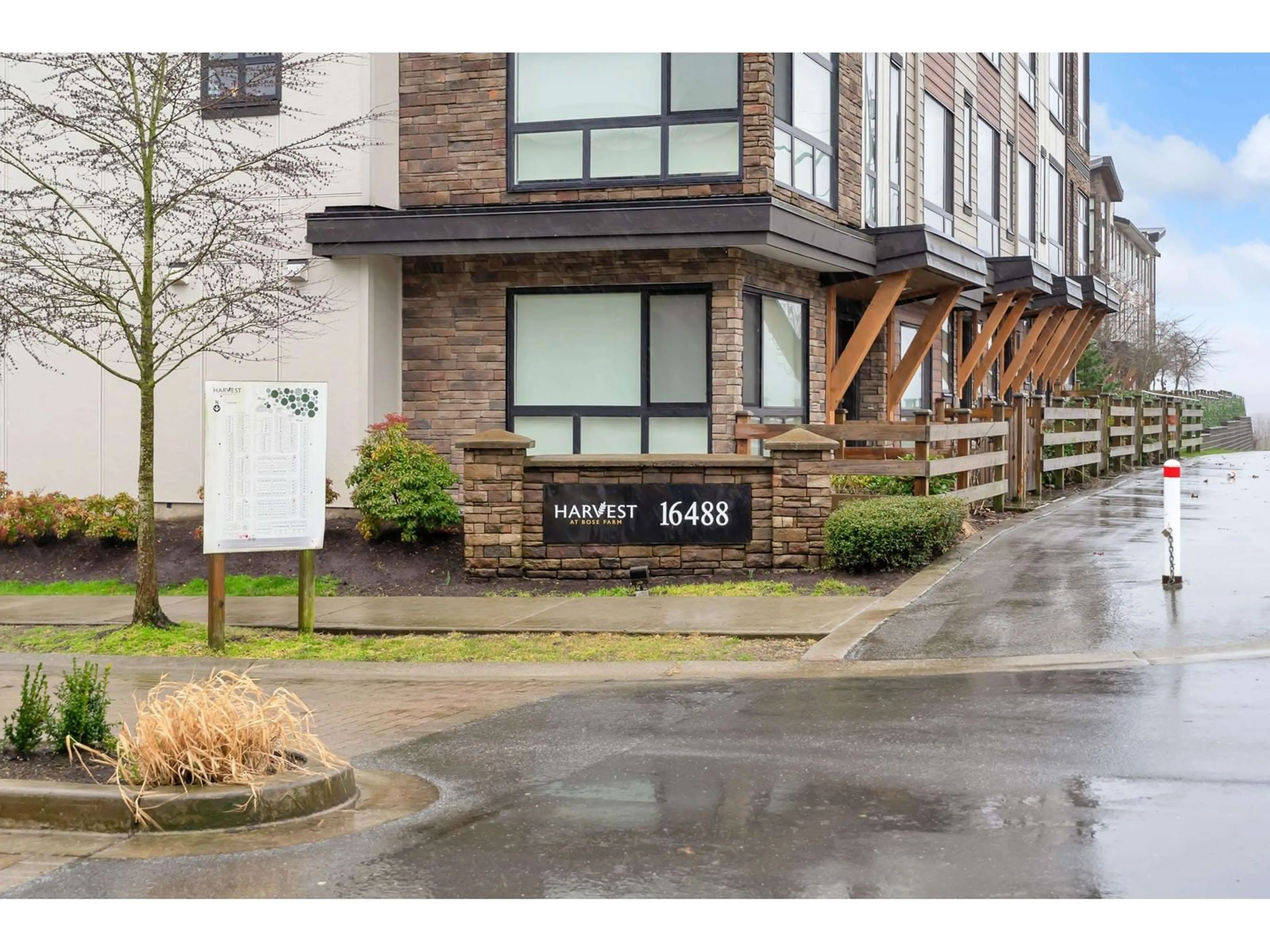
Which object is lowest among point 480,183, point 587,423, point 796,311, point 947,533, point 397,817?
point 397,817

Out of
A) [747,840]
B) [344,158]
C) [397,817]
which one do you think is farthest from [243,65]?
[747,840]

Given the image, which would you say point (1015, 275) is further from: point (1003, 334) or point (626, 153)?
point (626, 153)

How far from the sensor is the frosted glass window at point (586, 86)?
17.1m

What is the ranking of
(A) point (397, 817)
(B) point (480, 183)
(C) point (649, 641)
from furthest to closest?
(B) point (480, 183)
(C) point (649, 641)
(A) point (397, 817)

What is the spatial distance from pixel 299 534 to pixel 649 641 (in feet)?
10.5

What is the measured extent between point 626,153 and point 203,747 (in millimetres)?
12004

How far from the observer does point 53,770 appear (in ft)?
22.9

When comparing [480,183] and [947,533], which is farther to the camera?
[480,183]

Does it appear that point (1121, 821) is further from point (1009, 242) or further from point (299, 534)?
point (1009, 242)

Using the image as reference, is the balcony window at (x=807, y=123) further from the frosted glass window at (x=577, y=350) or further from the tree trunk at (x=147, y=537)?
the tree trunk at (x=147, y=537)

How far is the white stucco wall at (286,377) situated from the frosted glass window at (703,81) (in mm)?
3746

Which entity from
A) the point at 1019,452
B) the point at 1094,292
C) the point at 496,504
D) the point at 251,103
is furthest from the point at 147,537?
the point at 1094,292

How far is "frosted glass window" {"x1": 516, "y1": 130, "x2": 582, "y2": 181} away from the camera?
17359 millimetres

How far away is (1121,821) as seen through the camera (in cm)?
587
